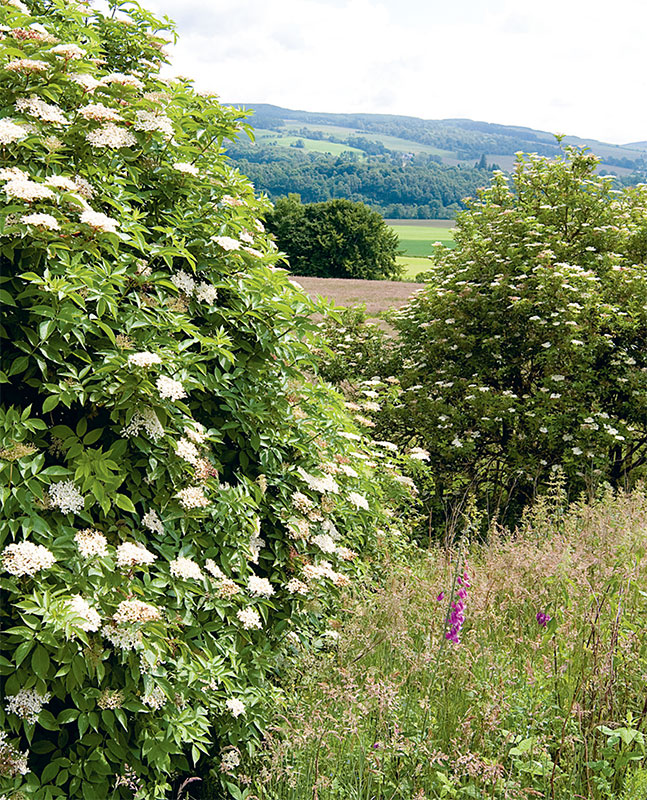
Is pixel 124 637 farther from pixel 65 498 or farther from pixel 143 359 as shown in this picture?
pixel 143 359

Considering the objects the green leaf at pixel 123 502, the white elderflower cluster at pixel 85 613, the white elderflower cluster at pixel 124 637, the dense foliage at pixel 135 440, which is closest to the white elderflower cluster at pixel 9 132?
the dense foliage at pixel 135 440

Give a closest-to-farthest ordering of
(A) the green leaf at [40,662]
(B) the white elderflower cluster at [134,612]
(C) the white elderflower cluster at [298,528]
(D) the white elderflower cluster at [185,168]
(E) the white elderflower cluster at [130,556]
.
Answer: (A) the green leaf at [40,662], (B) the white elderflower cluster at [134,612], (E) the white elderflower cluster at [130,556], (D) the white elderflower cluster at [185,168], (C) the white elderflower cluster at [298,528]

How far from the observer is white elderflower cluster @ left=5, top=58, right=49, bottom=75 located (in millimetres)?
2576

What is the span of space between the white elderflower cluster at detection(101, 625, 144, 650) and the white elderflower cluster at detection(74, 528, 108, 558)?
0.24m

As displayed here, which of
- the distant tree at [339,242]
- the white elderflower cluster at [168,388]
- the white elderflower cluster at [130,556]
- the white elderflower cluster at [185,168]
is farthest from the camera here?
the distant tree at [339,242]

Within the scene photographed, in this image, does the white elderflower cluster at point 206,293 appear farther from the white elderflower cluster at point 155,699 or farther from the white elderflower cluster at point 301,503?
the white elderflower cluster at point 155,699

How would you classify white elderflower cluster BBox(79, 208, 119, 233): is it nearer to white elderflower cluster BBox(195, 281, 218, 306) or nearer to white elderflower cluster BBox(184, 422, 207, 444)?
white elderflower cluster BBox(195, 281, 218, 306)

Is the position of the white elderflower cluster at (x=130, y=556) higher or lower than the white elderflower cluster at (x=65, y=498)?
lower

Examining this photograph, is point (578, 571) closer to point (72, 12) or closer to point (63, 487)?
point (63, 487)

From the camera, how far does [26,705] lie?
7.02 ft

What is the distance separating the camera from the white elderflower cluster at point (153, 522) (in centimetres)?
260

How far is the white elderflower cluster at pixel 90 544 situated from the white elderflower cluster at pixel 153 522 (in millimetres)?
301

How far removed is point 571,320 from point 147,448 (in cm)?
646

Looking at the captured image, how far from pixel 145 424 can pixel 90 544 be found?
18.7 inches
